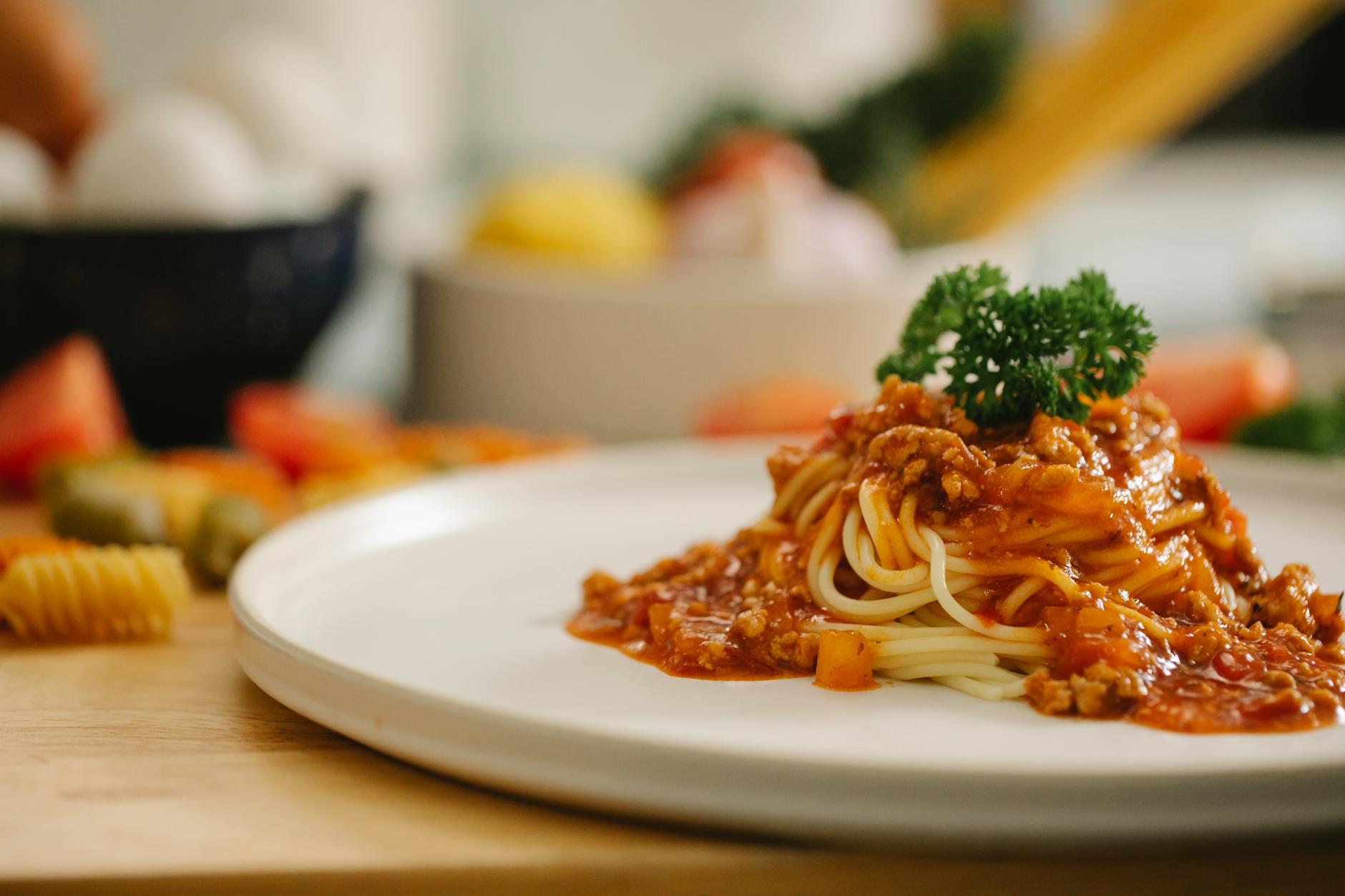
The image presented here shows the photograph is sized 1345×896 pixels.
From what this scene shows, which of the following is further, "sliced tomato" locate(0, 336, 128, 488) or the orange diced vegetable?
"sliced tomato" locate(0, 336, 128, 488)

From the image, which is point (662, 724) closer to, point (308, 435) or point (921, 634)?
point (921, 634)

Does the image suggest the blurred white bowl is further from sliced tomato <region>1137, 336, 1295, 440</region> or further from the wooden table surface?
the wooden table surface

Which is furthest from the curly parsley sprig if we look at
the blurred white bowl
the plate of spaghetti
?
the blurred white bowl

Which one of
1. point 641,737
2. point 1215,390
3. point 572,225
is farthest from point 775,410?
point 641,737

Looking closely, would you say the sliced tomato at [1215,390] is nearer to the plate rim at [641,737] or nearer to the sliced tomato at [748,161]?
the sliced tomato at [748,161]

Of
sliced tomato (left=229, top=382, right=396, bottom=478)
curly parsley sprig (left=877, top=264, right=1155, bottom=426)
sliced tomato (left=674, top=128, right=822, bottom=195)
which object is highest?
sliced tomato (left=674, top=128, right=822, bottom=195)

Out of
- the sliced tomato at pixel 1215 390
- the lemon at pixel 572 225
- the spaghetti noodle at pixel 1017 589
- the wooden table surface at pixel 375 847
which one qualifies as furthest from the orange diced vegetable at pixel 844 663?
the lemon at pixel 572 225

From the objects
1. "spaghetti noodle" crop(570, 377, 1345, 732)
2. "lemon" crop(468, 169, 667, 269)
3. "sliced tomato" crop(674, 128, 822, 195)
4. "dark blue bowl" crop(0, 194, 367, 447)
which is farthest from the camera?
"sliced tomato" crop(674, 128, 822, 195)

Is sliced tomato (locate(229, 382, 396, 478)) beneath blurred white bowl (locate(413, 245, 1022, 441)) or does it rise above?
beneath
